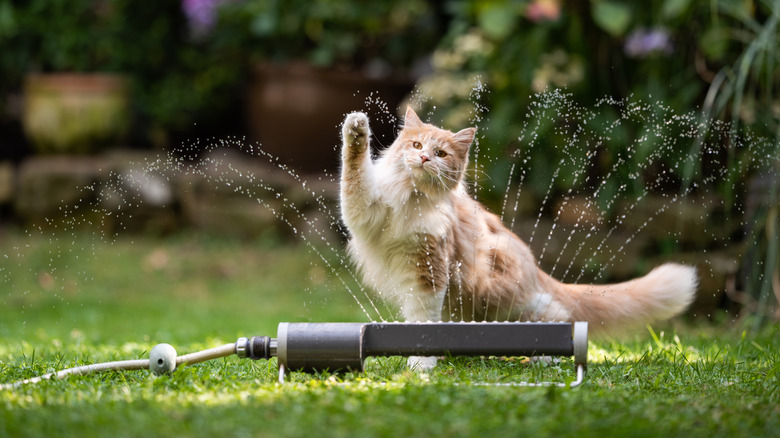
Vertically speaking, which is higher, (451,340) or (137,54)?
(137,54)

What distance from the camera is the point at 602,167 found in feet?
19.8

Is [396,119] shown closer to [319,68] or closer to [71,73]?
[319,68]

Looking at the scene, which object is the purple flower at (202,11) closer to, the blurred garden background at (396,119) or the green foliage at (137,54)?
the blurred garden background at (396,119)

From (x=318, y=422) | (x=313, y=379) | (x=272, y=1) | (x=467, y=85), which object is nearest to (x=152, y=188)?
(x=272, y=1)

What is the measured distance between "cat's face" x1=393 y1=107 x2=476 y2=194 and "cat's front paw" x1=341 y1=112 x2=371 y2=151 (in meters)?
0.22

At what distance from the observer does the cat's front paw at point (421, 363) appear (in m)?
2.77

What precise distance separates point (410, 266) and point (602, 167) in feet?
11.2

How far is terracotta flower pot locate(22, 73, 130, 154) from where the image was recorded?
7547mm

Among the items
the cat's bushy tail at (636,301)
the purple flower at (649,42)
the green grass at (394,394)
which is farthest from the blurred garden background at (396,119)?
the cat's bushy tail at (636,301)

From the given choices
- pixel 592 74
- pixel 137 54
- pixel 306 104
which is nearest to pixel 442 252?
pixel 592 74

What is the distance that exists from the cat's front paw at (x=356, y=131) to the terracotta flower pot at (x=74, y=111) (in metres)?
5.43

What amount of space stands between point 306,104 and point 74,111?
2133 mm

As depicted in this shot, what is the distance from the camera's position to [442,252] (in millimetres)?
2986

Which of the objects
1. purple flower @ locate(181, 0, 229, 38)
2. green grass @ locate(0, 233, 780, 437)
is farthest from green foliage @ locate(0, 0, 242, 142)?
green grass @ locate(0, 233, 780, 437)
